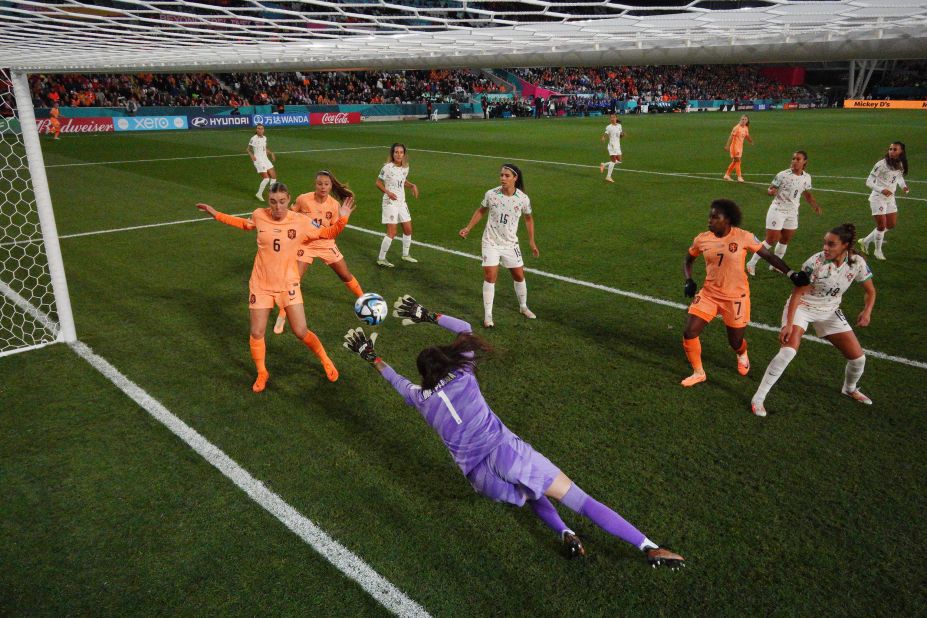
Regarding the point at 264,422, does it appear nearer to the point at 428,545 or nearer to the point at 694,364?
the point at 428,545

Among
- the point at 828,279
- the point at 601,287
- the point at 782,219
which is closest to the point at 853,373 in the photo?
the point at 828,279

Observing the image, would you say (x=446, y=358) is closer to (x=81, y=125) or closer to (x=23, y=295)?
(x=23, y=295)

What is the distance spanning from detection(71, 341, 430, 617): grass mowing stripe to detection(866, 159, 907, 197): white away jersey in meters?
10.4

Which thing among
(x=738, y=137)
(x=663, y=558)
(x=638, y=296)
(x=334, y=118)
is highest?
(x=334, y=118)

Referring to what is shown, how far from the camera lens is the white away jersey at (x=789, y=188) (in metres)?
9.20

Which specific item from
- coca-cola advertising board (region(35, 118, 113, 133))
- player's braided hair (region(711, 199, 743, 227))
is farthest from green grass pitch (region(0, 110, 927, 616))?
coca-cola advertising board (region(35, 118, 113, 133))

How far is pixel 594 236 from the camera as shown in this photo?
11891 mm

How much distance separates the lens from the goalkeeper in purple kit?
11.7ft

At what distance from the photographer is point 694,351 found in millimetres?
6043

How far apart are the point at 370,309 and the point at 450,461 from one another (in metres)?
1.39

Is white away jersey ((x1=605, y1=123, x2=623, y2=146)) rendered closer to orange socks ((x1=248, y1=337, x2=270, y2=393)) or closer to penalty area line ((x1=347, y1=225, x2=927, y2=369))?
penalty area line ((x1=347, y1=225, x2=927, y2=369))

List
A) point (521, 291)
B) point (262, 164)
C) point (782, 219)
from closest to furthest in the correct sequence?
point (521, 291) → point (782, 219) → point (262, 164)

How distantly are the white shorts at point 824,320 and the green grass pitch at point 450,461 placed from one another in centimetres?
73

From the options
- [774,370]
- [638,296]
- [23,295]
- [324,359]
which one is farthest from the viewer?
[23,295]
